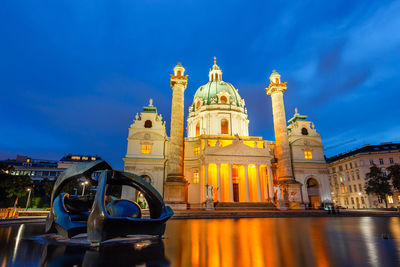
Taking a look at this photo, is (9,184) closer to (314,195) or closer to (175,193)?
(175,193)

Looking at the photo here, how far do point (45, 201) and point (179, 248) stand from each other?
50.9m

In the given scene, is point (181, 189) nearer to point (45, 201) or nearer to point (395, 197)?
point (45, 201)

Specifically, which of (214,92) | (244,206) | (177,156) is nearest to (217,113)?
(214,92)

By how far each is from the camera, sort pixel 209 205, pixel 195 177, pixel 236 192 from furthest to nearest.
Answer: pixel 236 192 < pixel 195 177 < pixel 209 205

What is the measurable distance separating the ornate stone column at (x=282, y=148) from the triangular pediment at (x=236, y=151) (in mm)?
2930

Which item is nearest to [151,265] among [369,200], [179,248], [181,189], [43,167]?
[179,248]

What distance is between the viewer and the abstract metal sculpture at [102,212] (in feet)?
20.1

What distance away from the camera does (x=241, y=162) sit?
36844 mm

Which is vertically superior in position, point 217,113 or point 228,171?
point 217,113

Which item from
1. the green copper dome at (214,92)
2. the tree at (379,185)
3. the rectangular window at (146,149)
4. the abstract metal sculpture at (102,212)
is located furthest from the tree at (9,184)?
the tree at (379,185)

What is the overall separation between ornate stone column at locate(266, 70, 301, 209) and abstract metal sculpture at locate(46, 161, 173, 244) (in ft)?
105

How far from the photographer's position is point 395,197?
157 feet

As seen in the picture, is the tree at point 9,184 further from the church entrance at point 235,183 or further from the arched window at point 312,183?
the arched window at point 312,183

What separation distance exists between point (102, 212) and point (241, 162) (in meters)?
32.5
